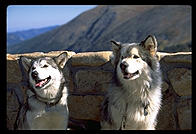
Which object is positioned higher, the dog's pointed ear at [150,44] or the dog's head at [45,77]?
the dog's pointed ear at [150,44]

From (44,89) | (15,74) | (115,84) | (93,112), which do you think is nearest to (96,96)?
(93,112)

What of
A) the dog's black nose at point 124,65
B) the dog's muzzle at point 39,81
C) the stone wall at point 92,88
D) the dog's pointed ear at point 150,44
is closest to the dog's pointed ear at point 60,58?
the dog's muzzle at point 39,81

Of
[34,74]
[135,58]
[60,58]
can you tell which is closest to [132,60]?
[135,58]

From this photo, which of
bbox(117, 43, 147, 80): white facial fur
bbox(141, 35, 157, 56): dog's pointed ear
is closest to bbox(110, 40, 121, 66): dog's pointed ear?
bbox(117, 43, 147, 80): white facial fur

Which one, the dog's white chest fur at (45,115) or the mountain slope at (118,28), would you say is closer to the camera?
the dog's white chest fur at (45,115)

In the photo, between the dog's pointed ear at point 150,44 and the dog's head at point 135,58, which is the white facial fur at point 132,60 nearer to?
the dog's head at point 135,58

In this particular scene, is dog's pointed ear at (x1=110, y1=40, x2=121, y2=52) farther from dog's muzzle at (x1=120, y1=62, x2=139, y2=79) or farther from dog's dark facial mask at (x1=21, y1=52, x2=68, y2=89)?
dog's dark facial mask at (x1=21, y1=52, x2=68, y2=89)

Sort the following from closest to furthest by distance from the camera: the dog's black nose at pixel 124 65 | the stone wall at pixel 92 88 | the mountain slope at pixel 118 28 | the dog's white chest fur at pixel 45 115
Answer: the dog's black nose at pixel 124 65 → the dog's white chest fur at pixel 45 115 → the stone wall at pixel 92 88 → the mountain slope at pixel 118 28

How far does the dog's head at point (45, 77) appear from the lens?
3461mm

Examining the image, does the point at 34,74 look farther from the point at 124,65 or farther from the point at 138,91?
the point at 138,91

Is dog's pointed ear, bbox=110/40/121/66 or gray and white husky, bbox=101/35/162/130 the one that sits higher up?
dog's pointed ear, bbox=110/40/121/66

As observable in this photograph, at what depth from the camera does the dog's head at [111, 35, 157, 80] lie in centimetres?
335

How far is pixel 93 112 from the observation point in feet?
14.0

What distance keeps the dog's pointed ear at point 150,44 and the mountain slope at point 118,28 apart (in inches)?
1252
